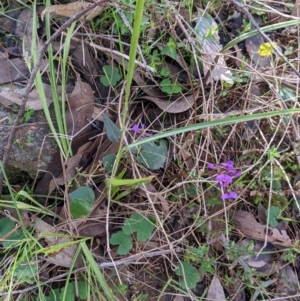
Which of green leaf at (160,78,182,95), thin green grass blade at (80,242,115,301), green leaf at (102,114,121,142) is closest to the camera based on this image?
thin green grass blade at (80,242,115,301)

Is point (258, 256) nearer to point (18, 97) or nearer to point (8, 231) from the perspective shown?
point (8, 231)

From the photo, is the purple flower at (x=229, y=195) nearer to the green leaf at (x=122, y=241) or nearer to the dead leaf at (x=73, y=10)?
the green leaf at (x=122, y=241)

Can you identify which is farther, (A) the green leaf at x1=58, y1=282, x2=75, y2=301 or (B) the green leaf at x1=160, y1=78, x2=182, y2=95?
(B) the green leaf at x1=160, y1=78, x2=182, y2=95

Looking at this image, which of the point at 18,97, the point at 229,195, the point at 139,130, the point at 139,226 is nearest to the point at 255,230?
the point at 229,195

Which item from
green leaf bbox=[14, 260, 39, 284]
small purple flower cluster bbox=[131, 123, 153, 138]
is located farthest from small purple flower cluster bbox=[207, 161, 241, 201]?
green leaf bbox=[14, 260, 39, 284]

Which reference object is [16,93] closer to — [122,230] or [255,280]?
[122,230]

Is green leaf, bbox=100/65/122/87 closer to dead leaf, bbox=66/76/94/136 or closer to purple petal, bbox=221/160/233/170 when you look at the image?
dead leaf, bbox=66/76/94/136
